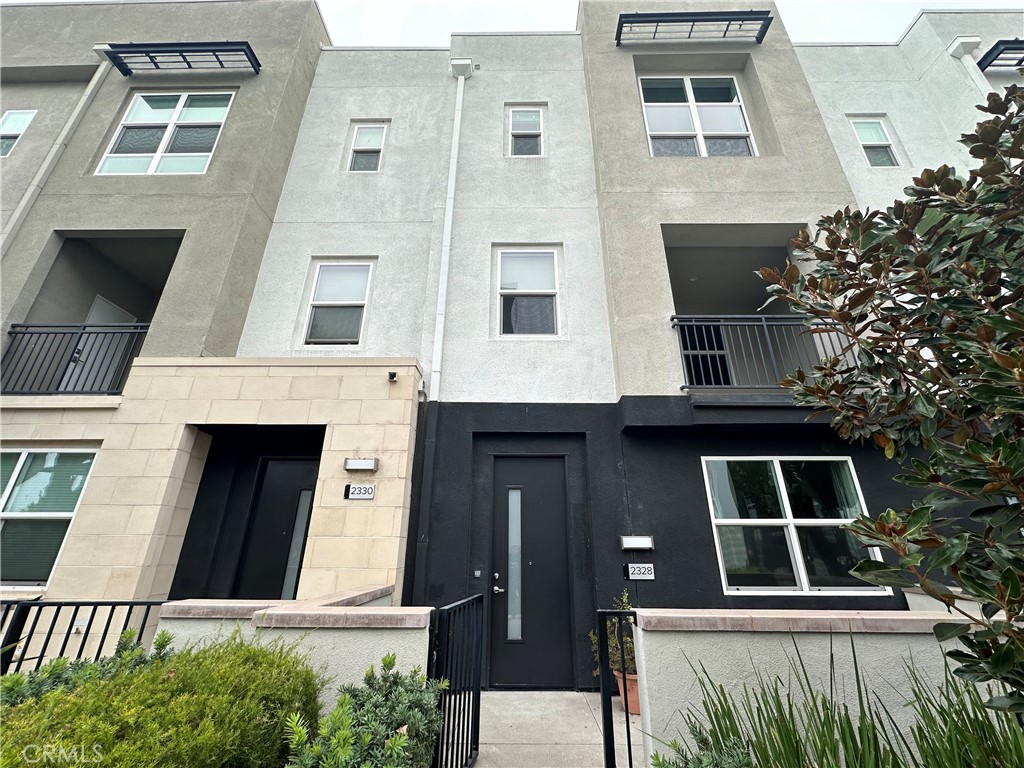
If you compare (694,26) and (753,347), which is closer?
(753,347)

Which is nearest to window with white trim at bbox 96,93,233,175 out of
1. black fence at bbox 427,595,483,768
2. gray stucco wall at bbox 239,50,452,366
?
gray stucco wall at bbox 239,50,452,366

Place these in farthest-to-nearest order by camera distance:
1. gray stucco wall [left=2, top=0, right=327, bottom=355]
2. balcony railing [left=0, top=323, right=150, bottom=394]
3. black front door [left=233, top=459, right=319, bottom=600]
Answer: gray stucco wall [left=2, top=0, right=327, bottom=355] → balcony railing [left=0, top=323, right=150, bottom=394] → black front door [left=233, top=459, right=319, bottom=600]

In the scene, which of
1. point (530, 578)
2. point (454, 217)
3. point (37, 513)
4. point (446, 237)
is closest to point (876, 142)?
point (454, 217)

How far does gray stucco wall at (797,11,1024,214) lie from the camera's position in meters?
7.66

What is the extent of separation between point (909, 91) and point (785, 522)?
912 centimetres

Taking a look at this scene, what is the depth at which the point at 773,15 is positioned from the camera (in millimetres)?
8602

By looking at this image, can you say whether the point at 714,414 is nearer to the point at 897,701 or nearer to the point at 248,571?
the point at 897,701

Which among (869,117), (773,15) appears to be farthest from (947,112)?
(773,15)

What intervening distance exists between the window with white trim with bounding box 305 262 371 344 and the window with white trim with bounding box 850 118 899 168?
8.98 m

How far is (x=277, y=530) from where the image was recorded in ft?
18.6

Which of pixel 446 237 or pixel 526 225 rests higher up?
pixel 526 225

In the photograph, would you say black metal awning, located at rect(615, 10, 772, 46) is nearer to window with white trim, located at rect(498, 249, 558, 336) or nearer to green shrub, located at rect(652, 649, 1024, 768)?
window with white trim, located at rect(498, 249, 558, 336)

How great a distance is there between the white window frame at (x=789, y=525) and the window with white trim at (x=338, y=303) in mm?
5227

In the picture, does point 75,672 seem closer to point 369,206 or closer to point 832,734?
point 832,734
